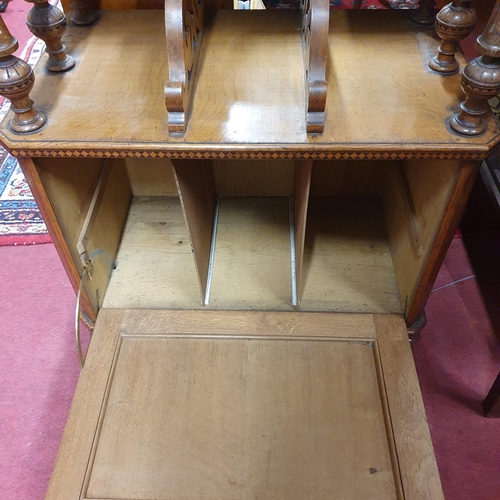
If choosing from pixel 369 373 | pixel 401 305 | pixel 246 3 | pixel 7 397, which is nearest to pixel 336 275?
pixel 401 305

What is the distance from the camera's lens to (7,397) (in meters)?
1.35

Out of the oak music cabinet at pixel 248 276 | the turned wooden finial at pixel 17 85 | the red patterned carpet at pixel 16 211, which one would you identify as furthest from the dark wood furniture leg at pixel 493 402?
the red patterned carpet at pixel 16 211

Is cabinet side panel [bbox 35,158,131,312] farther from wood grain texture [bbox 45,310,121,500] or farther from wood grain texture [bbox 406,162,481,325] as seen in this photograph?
wood grain texture [bbox 406,162,481,325]

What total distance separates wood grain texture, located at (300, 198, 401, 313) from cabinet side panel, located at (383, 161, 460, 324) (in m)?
0.03

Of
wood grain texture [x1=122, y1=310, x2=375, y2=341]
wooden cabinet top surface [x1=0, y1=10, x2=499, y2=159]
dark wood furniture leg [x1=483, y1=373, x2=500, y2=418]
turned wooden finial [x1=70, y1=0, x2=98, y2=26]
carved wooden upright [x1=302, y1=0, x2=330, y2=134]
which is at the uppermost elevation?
carved wooden upright [x1=302, y1=0, x2=330, y2=134]

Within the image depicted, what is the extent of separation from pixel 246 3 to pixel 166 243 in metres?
→ 0.71

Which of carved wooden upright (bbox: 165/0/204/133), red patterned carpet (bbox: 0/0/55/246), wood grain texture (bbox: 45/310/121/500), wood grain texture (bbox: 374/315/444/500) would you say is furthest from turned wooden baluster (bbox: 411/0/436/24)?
red patterned carpet (bbox: 0/0/55/246)

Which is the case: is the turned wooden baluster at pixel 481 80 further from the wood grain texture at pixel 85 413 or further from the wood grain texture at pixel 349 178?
the wood grain texture at pixel 85 413

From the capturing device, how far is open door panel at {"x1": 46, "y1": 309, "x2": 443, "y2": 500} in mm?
940

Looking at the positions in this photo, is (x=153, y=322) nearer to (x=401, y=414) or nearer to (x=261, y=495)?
(x=261, y=495)

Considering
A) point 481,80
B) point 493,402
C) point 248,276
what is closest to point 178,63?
point 481,80

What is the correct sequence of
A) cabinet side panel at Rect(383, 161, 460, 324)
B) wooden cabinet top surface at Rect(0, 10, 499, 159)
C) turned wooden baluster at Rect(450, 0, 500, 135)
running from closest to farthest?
turned wooden baluster at Rect(450, 0, 500, 135)
wooden cabinet top surface at Rect(0, 10, 499, 159)
cabinet side panel at Rect(383, 161, 460, 324)

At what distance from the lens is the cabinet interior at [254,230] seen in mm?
1102

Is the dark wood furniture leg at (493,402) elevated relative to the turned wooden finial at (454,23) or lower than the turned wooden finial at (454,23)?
lower
